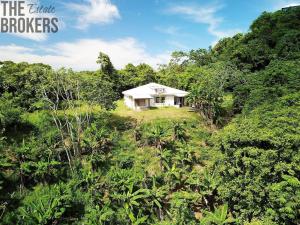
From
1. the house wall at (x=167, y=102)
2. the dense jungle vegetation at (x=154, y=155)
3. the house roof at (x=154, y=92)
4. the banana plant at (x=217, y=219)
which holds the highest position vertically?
the house roof at (x=154, y=92)

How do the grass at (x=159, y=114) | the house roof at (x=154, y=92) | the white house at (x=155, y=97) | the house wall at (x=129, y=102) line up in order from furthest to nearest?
the house wall at (x=129, y=102)
the house roof at (x=154, y=92)
the white house at (x=155, y=97)
the grass at (x=159, y=114)

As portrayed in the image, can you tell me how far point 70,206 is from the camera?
23.8 metres

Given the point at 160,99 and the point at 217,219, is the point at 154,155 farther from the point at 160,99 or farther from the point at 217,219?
the point at 160,99

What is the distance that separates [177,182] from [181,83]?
919 inches

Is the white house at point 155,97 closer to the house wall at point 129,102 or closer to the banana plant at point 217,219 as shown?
the house wall at point 129,102

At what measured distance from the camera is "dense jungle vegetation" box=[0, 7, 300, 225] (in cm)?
2003

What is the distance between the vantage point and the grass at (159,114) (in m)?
38.9

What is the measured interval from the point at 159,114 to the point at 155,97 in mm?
6087

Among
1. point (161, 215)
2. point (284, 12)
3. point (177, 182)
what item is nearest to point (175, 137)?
Answer: point (177, 182)

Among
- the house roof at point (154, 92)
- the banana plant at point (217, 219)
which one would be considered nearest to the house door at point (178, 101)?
the house roof at point (154, 92)

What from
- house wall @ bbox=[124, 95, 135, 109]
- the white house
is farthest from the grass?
the white house

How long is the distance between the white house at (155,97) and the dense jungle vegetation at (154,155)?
448 centimetres

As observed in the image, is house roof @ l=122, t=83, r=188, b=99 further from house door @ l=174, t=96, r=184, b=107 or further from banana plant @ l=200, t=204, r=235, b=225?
banana plant @ l=200, t=204, r=235, b=225

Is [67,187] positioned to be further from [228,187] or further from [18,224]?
[228,187]
